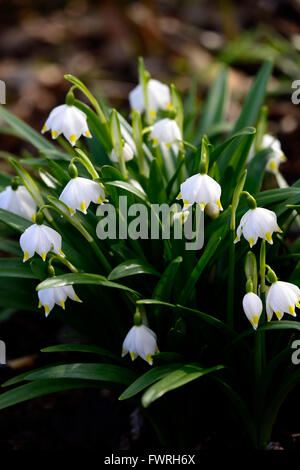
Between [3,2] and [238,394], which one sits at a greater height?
[3,2]

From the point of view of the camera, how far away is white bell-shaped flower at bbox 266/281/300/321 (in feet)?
4.40

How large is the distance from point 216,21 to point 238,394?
12.8 feet

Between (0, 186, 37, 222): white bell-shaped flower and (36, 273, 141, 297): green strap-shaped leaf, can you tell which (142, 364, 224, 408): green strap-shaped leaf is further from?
(0, 186, 37, 222): white bell-shaped flower

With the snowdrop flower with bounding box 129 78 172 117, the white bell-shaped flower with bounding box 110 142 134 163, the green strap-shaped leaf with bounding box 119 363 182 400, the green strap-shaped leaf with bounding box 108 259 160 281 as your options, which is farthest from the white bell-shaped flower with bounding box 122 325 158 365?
the snowdrop flower with bounding box 129 78 172 117

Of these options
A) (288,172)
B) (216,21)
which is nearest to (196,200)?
(288,172)

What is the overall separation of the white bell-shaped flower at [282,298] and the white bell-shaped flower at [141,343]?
1.07ft

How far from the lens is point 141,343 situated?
146cm

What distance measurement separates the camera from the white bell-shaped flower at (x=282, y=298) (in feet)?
4.40

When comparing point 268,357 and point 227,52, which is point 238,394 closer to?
point 268,357

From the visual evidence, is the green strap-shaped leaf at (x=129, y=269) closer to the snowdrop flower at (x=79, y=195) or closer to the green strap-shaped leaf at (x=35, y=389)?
the snowdrop flower at (x=79, y=195)

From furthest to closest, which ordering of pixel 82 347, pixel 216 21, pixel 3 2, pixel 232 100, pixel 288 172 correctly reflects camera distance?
pixel 3 2
pixel 216 21
pixel 232 100
pixel 288 172
pixel 82 347

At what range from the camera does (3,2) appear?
17.0 ft

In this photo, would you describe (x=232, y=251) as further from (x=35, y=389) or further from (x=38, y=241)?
(x=35, y=389)

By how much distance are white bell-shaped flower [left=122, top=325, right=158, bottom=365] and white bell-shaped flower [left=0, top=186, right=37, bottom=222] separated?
1.58ft
